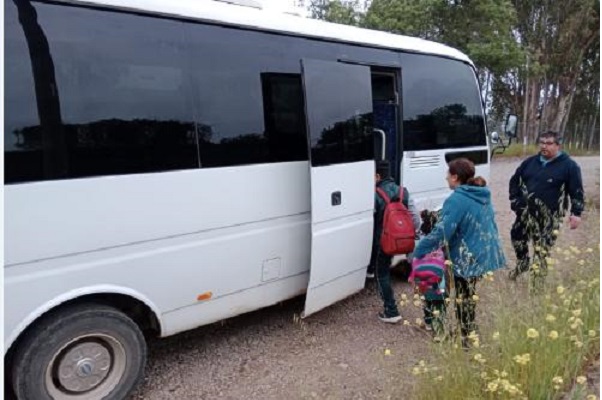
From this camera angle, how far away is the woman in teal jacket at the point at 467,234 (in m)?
3.76

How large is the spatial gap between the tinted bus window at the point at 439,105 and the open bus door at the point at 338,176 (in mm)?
865

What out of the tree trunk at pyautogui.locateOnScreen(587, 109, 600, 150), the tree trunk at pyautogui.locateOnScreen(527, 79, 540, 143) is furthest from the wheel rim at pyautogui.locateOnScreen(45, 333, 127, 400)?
the tree trunk at pyautogui.locateOnScreen(587, 109, 600, 150)

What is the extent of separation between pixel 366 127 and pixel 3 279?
2.91m

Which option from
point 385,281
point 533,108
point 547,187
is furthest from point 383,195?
point 533,108

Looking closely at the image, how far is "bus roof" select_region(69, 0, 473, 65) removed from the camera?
341 centimetres

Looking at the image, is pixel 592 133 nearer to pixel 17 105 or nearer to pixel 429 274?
pixel 429 274

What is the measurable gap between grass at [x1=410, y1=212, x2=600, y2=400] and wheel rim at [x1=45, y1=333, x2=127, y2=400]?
181 cm

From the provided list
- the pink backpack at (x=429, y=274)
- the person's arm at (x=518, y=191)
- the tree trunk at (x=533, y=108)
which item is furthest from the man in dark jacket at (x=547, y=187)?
the tree trunk at (x=533, y=108)

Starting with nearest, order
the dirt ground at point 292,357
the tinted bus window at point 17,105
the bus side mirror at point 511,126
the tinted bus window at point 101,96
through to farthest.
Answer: the tinted bus window at point 17,105
the tinted bus window at point 101,96
the dirt ground at point 292,357
the bus side mirror at point 511,126

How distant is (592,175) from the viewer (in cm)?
1605

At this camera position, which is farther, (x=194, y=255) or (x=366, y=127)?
(x=366, y=127)

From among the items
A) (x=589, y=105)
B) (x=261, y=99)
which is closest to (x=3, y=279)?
(x=261, y=99)

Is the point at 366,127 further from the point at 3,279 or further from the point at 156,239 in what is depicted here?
the point at 3,279

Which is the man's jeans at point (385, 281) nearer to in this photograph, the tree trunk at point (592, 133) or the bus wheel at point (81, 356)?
the bus wheel at point (81, 356)
